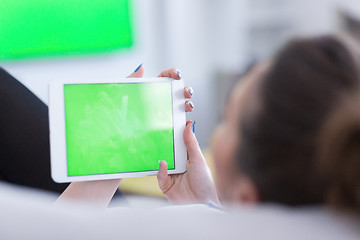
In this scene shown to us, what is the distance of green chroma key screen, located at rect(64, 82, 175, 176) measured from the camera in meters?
0.72

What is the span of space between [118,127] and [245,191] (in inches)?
15.0

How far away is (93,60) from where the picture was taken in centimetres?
224

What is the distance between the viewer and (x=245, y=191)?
15.5 inches

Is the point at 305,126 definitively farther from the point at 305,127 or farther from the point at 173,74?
the point at 173,74

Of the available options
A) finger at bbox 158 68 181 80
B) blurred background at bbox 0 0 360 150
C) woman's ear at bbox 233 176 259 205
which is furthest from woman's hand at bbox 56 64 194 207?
blurred background at bbox 0 0 360 150

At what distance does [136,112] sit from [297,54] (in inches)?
16.5

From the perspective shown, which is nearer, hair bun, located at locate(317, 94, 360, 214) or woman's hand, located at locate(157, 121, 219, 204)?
hair bun, located at locate(317, 94, 360, 214)

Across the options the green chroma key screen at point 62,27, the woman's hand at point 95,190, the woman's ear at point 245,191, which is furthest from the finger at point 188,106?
the green chroma key screen at point 62,27

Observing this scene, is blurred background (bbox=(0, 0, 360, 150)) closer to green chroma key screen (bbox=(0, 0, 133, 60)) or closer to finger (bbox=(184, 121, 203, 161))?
green chroma key screen (bbox=(0, 0, 133, 60))

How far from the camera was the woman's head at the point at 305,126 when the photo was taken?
35 cm

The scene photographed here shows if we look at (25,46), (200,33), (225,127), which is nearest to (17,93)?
(225,127)

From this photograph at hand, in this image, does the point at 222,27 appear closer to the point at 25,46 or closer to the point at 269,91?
the point at 25,46

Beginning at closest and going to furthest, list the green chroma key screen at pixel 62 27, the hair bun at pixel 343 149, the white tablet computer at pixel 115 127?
the hair bun at pixel 343 149, the white tablet computer at pixel 115 127, the green chroma key screen at pixel 62 27

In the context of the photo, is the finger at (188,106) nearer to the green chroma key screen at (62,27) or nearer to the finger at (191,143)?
the finger at (191,143)
